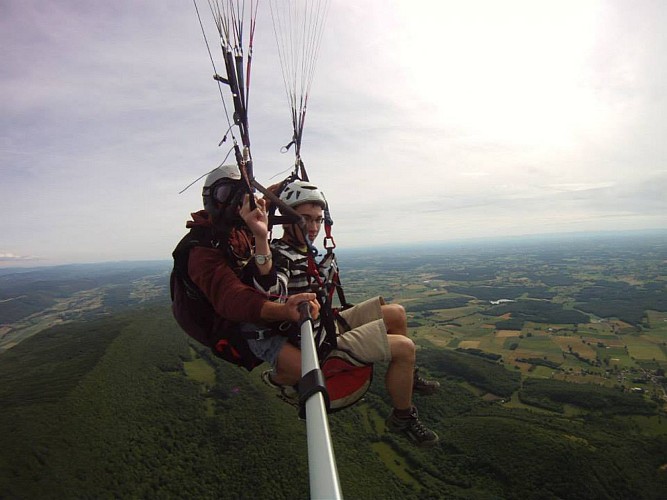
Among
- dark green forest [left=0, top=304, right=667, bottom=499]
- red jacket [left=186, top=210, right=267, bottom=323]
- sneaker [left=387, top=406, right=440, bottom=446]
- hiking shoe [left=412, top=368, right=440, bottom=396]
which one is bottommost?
dark green forest [left=0, top=304, right=667, bottom=499]

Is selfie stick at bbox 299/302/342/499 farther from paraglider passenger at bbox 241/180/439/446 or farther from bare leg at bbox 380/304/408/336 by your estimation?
bare leg at bbox 380/304/408/336

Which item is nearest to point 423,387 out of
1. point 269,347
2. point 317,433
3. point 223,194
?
point 269,347

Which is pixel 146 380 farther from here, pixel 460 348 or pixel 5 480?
pixel 460 348

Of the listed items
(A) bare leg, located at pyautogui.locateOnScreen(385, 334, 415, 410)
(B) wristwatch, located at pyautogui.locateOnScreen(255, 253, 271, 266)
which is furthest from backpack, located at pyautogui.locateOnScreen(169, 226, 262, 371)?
(A) bare leg, located at pyautogui.locateOnScreen(385, 334, 415, 410)

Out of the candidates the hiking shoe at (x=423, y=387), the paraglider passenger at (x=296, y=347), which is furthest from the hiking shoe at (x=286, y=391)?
the hiking shoe at (x=423, y=387)

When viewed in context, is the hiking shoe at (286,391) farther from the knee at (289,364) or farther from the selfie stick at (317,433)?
the selfie stick at (317,433)

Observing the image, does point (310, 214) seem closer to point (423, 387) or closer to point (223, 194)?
point (223, 194)
